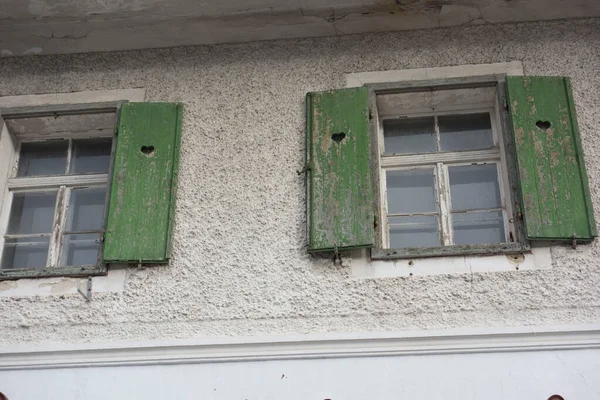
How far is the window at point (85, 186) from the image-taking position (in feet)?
17.4

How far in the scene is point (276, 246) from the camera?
17.2 feet

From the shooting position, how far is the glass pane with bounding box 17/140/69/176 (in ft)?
19.6

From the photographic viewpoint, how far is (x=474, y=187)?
555 cm

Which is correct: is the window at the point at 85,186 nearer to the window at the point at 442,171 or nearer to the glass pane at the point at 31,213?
the glass pane at the point at 31,213

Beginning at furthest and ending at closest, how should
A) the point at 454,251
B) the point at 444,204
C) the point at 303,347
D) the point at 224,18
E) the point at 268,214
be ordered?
the point at 224,18 → the point at 444,204 → the point at 268,214 → the point at 454,251 → the point at 303,347

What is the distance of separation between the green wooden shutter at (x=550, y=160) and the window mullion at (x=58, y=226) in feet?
9.80

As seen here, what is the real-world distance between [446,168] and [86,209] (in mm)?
2440

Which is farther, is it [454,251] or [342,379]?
[454,251]

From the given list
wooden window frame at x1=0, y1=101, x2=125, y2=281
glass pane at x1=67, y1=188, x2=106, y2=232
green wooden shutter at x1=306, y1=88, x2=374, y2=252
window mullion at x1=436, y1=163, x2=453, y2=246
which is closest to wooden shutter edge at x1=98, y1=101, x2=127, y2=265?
wooden window frame at x1=0, y1=101, x2=125, y2=281

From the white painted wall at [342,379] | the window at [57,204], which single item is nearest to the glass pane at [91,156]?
the window at [57,204]

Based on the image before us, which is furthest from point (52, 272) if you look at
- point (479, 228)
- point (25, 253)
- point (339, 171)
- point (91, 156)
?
point (479, 228)

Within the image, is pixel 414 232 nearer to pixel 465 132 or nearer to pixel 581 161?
pixel 465 132

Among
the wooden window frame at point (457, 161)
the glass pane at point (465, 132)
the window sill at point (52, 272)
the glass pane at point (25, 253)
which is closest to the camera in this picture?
the wooden window frame at point (457, 161)

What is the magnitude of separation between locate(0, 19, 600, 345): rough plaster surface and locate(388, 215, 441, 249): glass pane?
426 mm
